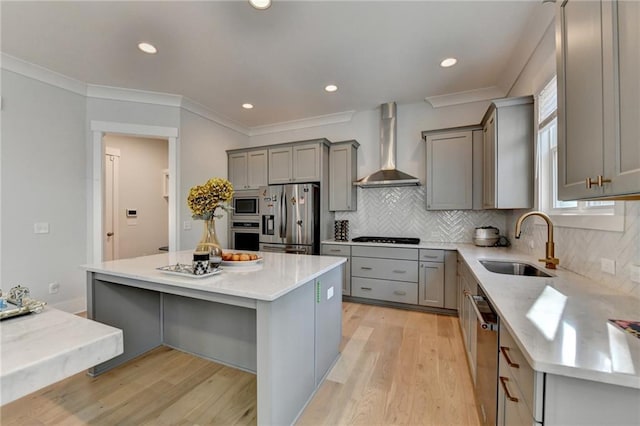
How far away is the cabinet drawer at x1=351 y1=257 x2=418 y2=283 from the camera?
11.1ft

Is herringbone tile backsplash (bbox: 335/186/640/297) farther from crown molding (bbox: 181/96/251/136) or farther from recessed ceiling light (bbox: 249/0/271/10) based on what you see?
recessed ceiling light (bbox: 249/0/271/10)

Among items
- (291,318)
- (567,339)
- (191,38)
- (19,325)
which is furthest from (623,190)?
(191,38)

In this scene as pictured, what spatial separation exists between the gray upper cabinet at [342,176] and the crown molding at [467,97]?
4.18 feet

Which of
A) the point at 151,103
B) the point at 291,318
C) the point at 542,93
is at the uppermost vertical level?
the point at 151,103

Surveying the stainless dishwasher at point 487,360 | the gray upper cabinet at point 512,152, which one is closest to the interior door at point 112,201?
the stainless dishwasher at point 487,360

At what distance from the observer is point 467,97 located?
3629 mm

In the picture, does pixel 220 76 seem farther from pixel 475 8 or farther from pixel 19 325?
pixel 19 325

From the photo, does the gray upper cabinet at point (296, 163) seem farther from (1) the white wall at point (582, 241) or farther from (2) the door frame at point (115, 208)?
(2) the door frame at point (115, 208)

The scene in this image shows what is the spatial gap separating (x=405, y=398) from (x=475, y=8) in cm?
295

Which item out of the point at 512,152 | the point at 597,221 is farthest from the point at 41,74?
the point at 597,221

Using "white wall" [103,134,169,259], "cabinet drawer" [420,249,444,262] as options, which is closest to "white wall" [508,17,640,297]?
"cabinet drawer" [420,249,444,262]

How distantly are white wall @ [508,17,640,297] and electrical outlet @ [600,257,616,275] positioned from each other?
2 cm

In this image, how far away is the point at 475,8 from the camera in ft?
6.85

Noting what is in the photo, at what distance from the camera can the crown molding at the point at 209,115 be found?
3882 mm
